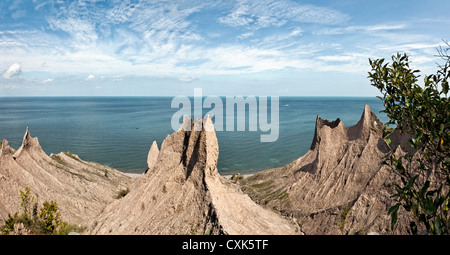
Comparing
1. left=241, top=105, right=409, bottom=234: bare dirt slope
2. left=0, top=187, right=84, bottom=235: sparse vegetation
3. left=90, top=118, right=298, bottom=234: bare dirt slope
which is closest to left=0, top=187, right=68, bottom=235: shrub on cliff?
left=0, top=187, right=84, bottom=235: sparse vegetation

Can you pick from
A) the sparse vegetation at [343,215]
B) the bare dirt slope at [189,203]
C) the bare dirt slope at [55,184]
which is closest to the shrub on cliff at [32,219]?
the bare dirt slope at [55,184]

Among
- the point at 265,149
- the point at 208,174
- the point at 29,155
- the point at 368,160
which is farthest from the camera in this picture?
the point at 265,149

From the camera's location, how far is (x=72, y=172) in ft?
109

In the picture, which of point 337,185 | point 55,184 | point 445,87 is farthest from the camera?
point 55,184

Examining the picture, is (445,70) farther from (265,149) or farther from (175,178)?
(265,149)

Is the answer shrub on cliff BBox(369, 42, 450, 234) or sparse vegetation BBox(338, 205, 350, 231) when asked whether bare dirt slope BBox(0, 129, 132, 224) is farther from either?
shrub on cliff BBox(369, 42, 450, 234)

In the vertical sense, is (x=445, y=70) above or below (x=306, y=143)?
above

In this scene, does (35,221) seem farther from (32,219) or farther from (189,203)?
(189,203)

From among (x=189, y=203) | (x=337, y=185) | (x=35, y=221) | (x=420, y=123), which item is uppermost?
(x=420, y=123)

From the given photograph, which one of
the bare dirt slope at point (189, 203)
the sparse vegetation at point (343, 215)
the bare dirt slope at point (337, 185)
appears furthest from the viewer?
the bare dirt slope at point (337, 185)

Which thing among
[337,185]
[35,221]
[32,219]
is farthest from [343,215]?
[32,219]

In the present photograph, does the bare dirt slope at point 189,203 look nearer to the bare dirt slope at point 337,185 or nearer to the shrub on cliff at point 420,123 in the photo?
the bare dirt slope at point 337,185
